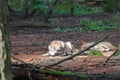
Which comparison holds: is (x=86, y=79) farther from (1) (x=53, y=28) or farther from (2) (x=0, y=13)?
(1) (x=53, y=28)

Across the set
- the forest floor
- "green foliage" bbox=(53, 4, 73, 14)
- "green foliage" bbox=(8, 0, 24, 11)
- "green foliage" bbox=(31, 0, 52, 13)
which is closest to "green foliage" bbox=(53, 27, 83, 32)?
the forest floor

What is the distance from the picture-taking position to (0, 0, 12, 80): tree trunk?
304cm

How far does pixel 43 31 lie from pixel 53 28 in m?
1.16

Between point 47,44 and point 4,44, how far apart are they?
7817 mm

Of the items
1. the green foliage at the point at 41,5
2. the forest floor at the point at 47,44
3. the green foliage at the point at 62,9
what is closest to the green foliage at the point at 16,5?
the green foliage at the point at 62,9

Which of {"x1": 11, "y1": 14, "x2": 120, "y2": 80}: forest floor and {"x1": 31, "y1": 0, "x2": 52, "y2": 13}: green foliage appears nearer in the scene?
{"x1": 11, "y1": 14, "x2": 120, "y2": 80}: forest floor

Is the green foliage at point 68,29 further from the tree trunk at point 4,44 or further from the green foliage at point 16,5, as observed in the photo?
the tree trunk at point 4,44

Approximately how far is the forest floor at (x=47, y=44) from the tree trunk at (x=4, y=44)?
145 centimetres

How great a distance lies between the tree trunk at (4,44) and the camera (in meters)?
3.04

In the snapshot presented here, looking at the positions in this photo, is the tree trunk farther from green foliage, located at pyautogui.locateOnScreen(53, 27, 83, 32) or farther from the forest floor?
green foliage, located at pyautogui.locateOnScreen(53, 27, 83, 32)

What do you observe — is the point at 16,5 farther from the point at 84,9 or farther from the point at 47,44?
the point at 47,44

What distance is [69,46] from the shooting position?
8312 mm

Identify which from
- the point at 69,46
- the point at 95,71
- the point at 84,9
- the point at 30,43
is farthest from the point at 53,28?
the point at 95,71

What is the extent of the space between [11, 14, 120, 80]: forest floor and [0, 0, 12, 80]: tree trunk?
4.75ft
